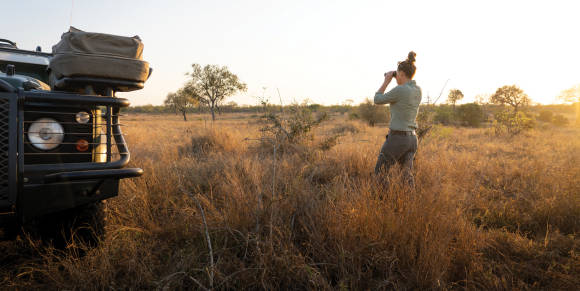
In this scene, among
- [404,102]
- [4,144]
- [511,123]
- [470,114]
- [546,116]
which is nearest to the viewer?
[4,144]

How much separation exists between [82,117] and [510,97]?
31.4 meters

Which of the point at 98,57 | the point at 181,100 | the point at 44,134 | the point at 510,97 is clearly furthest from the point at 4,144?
the point at 181,100

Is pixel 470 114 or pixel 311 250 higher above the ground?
pixel 470 114

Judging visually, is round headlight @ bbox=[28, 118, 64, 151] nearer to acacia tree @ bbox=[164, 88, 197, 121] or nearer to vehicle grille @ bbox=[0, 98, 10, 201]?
vehicle grille @ bbox=[0, 98, 10, 201]

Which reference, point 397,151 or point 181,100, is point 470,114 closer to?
point 397,151

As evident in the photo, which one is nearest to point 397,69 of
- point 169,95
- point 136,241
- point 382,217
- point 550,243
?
point 382,217

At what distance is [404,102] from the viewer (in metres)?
3.37

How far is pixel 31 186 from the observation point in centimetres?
172

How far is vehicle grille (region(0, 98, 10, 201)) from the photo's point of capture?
1675 mm

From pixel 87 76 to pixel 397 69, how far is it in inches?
127

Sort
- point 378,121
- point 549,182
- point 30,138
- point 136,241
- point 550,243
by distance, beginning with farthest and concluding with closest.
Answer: point 378,121, point 549,182, point 550,243, point 136,241, point 30,138

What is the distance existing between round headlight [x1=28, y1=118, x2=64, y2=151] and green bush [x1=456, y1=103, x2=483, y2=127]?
2796 centimetres

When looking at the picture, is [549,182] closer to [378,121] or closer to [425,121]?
[425,121]

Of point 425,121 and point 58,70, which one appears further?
point 425,121
